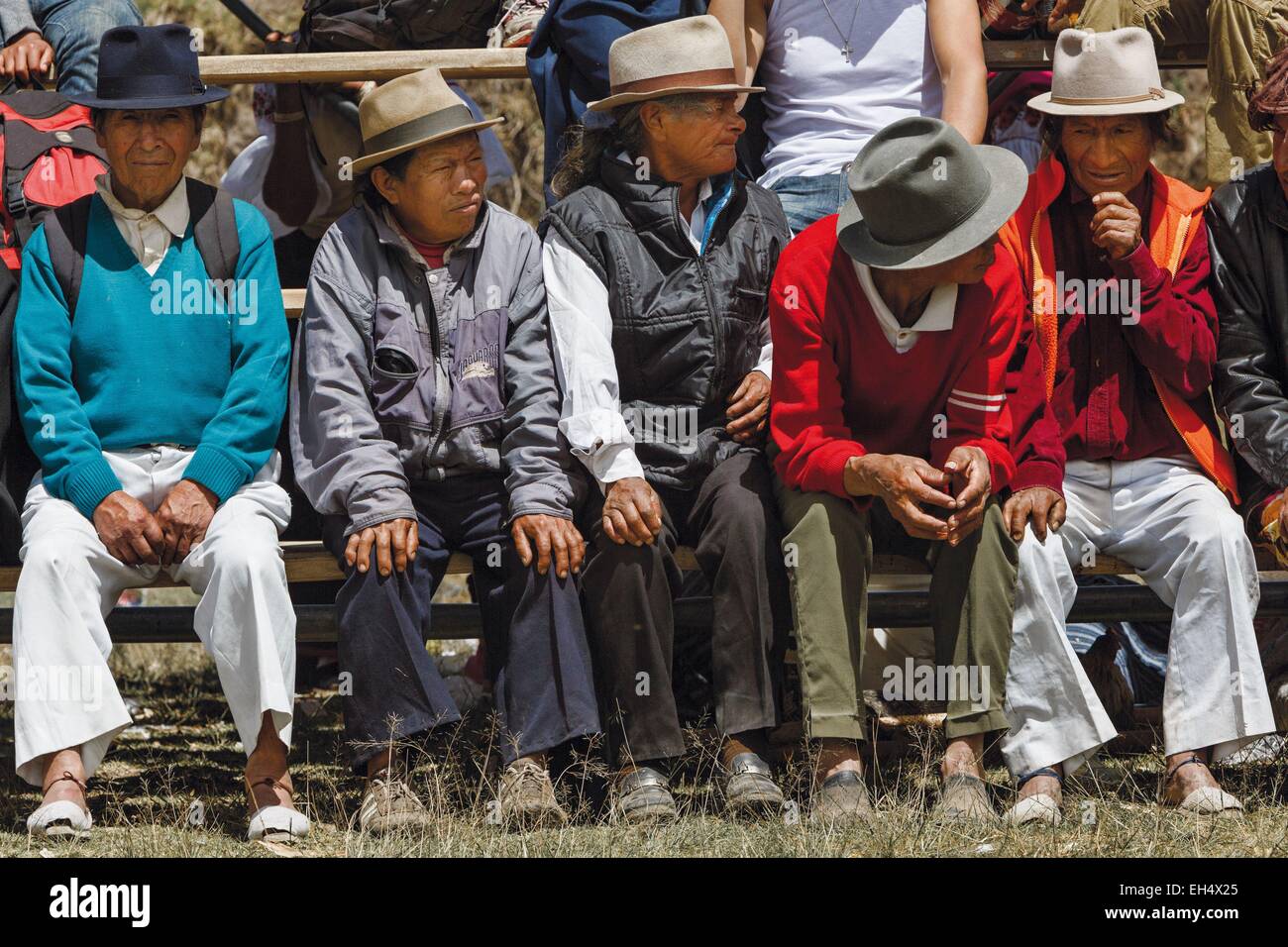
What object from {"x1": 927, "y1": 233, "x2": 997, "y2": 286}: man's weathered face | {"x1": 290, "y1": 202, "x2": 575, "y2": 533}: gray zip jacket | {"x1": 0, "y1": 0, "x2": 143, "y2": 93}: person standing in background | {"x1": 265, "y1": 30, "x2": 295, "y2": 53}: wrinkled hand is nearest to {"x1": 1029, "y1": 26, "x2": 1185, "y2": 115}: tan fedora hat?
{"x1": 927, "y1": 233, "x2": 997, "y2": 286}: man's weathered face

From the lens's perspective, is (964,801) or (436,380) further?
(436,380)

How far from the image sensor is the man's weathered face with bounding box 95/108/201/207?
5125 mm

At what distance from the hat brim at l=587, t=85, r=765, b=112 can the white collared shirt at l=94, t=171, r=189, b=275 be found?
134 cm

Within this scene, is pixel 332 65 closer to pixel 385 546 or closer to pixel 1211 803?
pixel 385 546

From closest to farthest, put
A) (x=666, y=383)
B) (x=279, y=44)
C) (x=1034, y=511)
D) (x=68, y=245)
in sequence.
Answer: (x=1034, y=511) < (x=68, y=245) < (x=666, y=383) < (x=279, y=44)

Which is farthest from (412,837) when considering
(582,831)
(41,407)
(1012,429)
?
→ (1012,429)

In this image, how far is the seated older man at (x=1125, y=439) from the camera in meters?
4.80

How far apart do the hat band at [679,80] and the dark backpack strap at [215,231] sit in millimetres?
1300

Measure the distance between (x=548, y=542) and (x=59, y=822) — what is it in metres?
1.49

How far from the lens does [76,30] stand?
6.16 meters

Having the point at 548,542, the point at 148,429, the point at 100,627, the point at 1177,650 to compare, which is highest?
the point at 148,429

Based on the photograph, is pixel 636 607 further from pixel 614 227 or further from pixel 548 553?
pixel 614 227

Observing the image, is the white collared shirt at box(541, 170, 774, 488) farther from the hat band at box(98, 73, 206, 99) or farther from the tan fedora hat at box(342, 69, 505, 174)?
the hat band at box(98, 73, 206, 99)

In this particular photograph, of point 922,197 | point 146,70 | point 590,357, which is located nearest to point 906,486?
point 922,197
